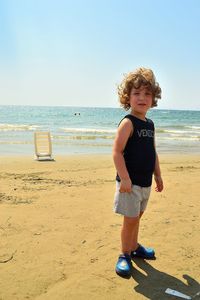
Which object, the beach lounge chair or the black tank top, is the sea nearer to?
the beach lounge chair

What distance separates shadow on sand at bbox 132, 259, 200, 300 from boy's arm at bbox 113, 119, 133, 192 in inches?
30.4

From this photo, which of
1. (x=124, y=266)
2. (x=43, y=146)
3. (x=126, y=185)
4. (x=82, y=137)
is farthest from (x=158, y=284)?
(x=82, y=137)

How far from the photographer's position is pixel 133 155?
10.7 feet

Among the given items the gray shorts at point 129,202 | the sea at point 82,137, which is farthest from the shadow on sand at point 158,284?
the sea at point 82,137

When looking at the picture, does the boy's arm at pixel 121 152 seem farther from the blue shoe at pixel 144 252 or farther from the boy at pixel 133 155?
the blue shoe at pixel 144 252

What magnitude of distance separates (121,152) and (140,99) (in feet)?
1.71

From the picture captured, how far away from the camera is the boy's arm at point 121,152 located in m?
3.16

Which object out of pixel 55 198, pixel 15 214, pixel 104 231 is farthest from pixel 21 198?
pixel 104 231

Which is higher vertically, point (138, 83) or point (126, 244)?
point (138, 83)

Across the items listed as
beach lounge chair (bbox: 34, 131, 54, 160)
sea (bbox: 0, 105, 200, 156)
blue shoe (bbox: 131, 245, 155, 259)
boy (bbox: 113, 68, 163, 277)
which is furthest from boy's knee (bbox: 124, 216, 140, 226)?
sea (bbox: 0, 105, 200, 156)

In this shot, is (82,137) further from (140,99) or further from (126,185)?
(126,185)

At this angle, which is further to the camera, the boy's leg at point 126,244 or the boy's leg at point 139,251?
the boy's leg at point 139,251

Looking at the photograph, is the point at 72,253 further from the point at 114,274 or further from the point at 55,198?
the point at 55,198

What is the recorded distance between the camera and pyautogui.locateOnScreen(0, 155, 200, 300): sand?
2.97 meters
